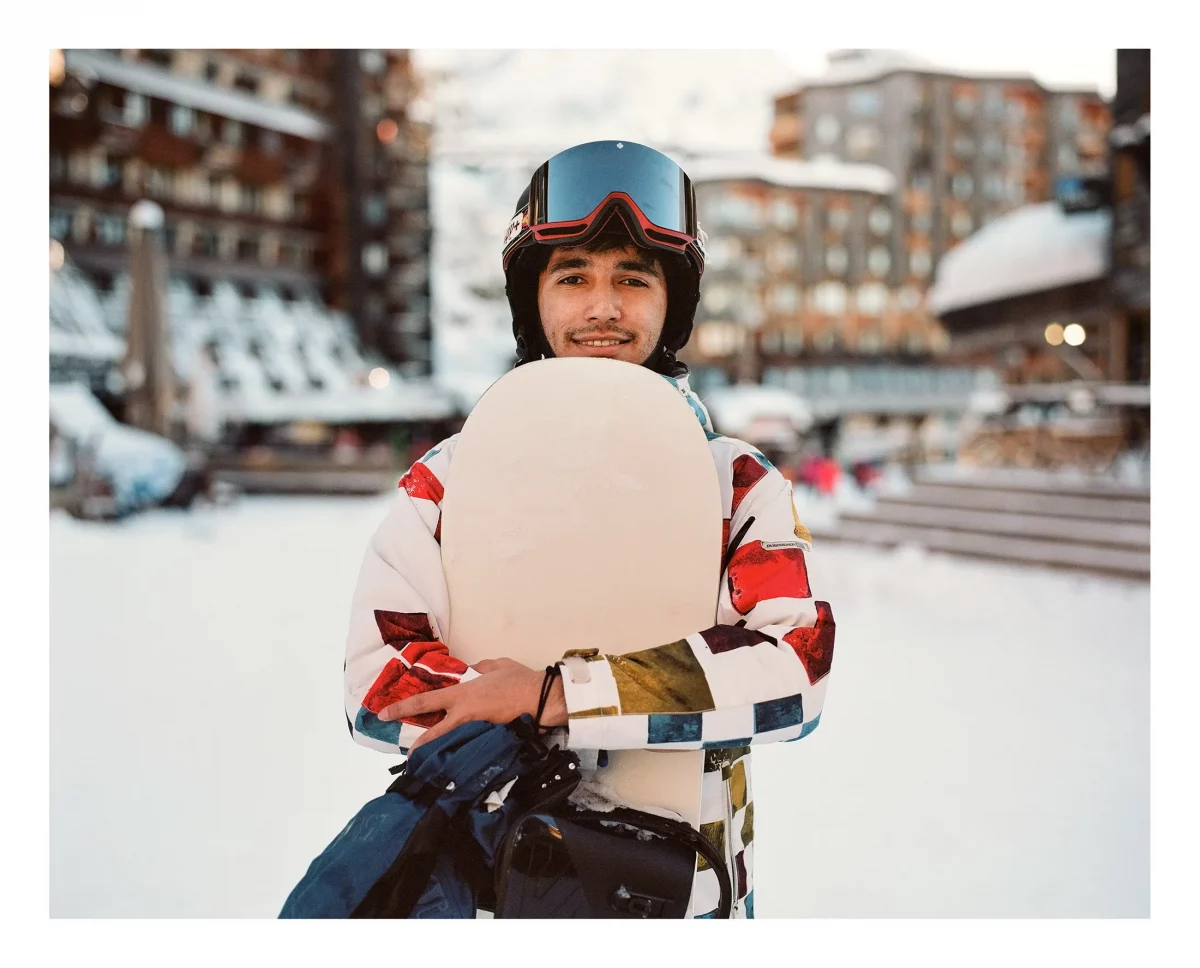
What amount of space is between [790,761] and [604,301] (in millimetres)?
2374

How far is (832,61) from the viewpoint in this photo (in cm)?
339

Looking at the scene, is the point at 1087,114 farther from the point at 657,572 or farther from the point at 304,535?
the point at 304,535

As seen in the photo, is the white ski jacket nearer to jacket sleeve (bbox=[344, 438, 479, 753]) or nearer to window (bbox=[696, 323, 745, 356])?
jacket sleeve (bbox=[344, 438, 479, 753])

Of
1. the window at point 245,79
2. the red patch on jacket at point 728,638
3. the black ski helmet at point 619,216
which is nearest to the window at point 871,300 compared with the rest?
the window at point 245,79

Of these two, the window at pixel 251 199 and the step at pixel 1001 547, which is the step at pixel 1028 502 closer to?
the step at pixel 1001 547

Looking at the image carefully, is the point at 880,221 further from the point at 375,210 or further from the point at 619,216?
the point at 619,216

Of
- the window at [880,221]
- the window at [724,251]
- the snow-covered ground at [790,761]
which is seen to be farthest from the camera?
the window at [724,251]

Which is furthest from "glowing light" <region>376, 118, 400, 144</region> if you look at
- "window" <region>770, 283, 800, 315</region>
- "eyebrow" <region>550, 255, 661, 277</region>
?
"eyebrow" <region>550, 255, 661, 277</region>

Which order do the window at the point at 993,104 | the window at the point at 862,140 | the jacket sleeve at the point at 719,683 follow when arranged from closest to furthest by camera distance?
the jacket sleeve at the point at 719,683, the window at the point at 993,104, the window at the point at 862,140

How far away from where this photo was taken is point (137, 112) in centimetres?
1078

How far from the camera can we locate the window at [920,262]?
1458cm

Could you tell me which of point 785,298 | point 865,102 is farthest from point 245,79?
point 785,298

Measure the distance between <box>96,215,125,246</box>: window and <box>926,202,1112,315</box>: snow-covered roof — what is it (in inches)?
477
